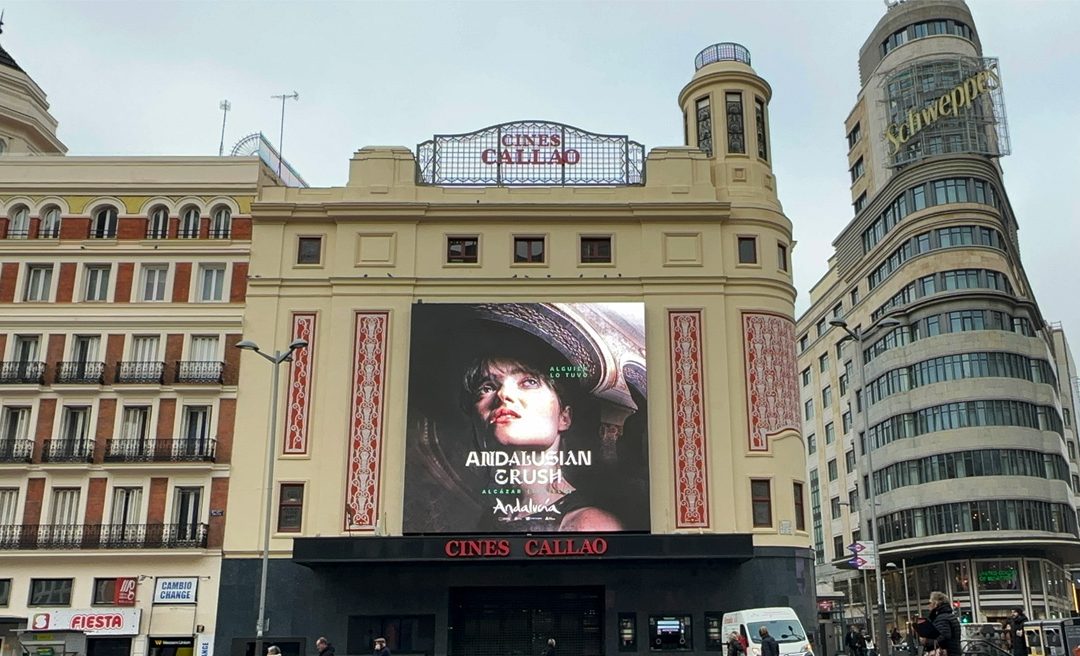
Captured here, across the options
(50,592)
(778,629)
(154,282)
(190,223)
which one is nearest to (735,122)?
(778,629)

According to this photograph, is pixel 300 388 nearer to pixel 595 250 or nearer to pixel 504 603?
pixel 504 603

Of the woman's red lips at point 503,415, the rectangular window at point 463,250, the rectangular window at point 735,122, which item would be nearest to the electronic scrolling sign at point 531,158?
the rectangular window at point 463,250

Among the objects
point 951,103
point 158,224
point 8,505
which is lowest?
point 8,505

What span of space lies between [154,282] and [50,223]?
571 cm

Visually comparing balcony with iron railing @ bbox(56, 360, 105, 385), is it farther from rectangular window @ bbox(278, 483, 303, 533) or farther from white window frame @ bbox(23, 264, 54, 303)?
rectangular window @ bbox(278, 483, 303, 533)

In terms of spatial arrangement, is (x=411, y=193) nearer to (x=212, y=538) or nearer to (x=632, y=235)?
(x=632, y=235)

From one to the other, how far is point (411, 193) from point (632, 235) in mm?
9820

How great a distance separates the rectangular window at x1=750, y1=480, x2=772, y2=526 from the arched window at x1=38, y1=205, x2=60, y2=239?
32.1 meters

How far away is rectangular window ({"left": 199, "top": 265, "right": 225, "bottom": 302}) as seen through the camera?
4241cm

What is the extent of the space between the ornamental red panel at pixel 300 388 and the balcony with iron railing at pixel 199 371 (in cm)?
303

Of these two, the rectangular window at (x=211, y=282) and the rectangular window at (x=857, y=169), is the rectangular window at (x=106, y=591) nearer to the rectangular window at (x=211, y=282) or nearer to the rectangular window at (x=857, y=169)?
the rectangular window at (x=211, y=282)

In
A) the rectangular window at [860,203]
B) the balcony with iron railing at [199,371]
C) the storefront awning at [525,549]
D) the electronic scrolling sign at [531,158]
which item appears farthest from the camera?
the rectangular window at [860,203]

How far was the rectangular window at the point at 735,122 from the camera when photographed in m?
44.4

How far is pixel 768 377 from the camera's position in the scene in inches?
1588
